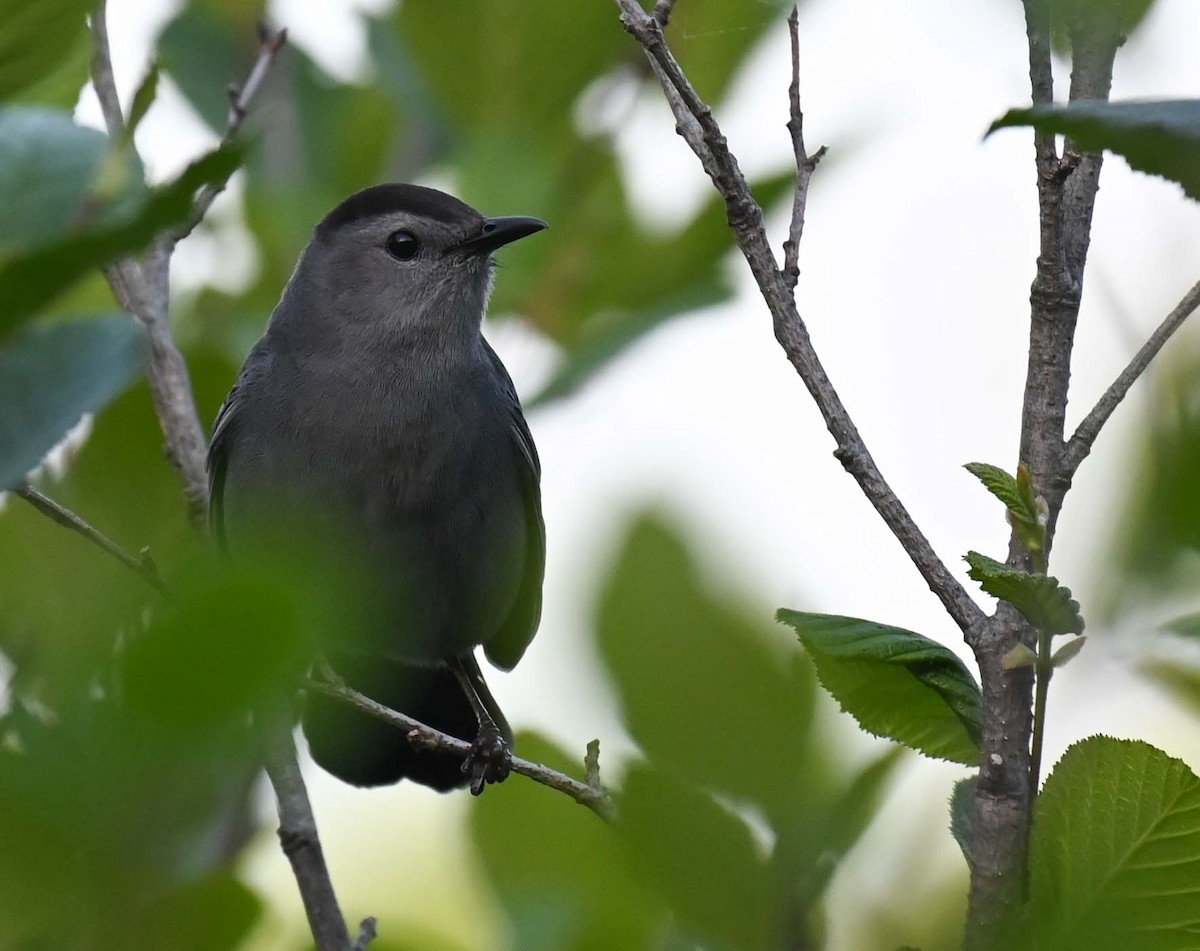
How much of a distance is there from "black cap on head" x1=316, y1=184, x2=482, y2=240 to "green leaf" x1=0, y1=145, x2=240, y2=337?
3.17 m

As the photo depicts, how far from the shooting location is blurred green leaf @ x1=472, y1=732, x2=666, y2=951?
69.6 inches

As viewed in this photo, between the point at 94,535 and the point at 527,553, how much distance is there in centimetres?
310

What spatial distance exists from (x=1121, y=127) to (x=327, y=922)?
2.16m

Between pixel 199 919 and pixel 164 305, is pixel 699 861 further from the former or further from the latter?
pixel 164 305

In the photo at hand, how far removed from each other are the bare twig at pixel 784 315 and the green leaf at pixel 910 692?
0.07 metres

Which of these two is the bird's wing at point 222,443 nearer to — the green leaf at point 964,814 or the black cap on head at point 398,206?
the black cap on head at point 398,206

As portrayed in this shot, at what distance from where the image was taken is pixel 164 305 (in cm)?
369

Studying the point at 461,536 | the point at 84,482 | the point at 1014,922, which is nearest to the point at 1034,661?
the point at 1014,922

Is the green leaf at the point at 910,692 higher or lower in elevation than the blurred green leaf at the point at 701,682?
higher

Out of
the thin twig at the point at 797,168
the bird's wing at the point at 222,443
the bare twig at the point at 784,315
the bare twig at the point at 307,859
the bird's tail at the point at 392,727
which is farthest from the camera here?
the bird's tail at the point at 392,727

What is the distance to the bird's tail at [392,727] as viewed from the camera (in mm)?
4793

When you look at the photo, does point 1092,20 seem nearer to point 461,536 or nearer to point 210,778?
point 210,778

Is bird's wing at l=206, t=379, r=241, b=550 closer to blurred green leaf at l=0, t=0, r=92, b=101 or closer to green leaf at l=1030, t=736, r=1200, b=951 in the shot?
blurred green leaf at l=0, t=0, r=92, b=101

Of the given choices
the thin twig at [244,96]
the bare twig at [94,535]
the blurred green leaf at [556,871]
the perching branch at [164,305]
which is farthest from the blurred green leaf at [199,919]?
the thin twig at [244,96]
